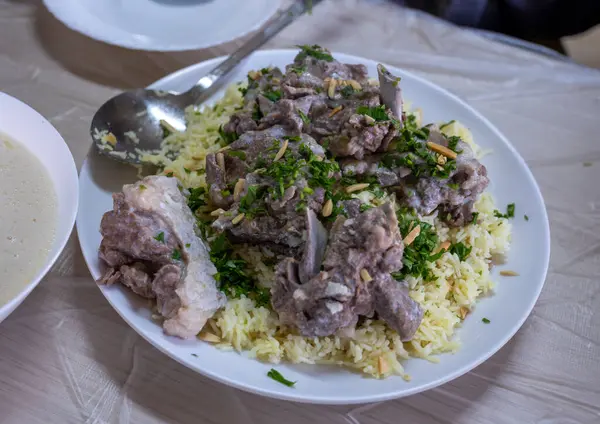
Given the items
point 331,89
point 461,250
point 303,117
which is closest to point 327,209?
point 303,117

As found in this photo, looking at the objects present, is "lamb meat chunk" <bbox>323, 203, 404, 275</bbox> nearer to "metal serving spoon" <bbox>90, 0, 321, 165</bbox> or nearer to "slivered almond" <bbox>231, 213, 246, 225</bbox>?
"slivered almond" <bbox>231, 213, 246, 225</bbox>

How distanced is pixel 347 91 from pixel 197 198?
824mm

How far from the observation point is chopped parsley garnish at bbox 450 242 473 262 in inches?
90.4

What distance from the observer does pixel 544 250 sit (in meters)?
2.33

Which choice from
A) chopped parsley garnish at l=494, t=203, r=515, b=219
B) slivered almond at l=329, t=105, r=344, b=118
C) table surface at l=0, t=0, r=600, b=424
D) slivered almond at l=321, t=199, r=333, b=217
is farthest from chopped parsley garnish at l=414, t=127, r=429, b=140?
table surface at l=0, t=0, r=600, b=424

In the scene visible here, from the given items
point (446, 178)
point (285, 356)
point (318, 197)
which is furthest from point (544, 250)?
point (285, 356)

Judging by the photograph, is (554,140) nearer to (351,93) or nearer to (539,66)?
(539,66)

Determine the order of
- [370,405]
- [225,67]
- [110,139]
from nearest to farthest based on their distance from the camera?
[370,405] < [110,139] < [225,67]

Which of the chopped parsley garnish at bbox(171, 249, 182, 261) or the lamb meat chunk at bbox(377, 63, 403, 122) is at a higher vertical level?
the lamb meat chunk at bbox(377, 63, 403, 122)

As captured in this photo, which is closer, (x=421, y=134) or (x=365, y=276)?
(x=365, y=276)

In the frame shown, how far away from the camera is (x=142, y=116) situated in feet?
8.98

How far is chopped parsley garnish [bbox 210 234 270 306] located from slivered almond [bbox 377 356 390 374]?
1.52ft

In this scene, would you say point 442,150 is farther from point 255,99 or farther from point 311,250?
point 255,99

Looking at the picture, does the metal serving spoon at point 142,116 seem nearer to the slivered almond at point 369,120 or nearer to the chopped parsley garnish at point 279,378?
the slivered almond at point 369,120
